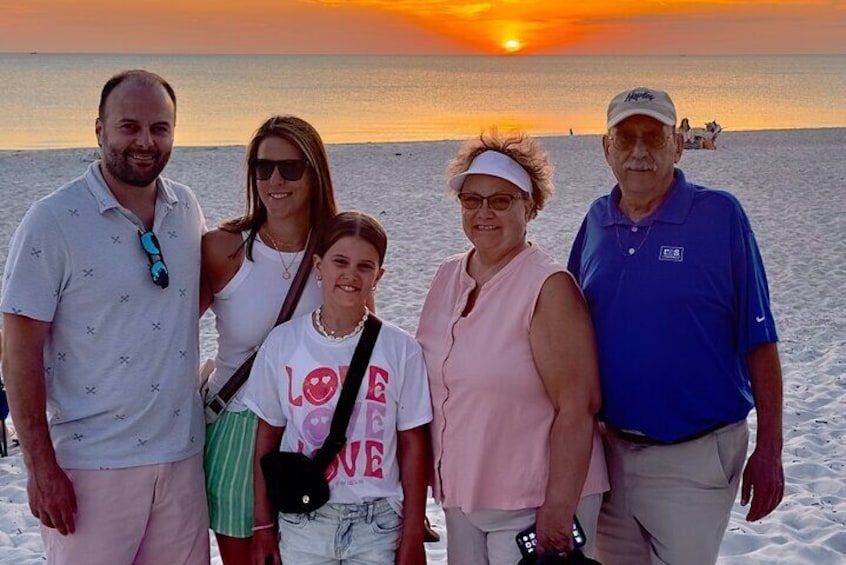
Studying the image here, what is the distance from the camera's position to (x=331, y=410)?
129 inches

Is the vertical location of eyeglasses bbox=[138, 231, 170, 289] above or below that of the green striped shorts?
above

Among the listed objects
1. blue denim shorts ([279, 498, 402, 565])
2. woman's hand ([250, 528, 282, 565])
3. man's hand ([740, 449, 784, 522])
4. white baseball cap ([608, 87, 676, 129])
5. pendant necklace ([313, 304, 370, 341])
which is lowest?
woman's hand ([250, 528, 282, 565])

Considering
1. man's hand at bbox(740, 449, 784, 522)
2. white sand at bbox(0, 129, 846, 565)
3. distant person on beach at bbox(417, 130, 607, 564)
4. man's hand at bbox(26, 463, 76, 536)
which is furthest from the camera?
white sand at bbox(0, 129, 846, 565)

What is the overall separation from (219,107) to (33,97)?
740 inches

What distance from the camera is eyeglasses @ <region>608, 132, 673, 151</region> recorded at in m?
3.39

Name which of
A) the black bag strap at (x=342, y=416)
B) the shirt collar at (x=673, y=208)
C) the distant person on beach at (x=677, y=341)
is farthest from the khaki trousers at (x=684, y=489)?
the black bag strap at (x=342, y=416)

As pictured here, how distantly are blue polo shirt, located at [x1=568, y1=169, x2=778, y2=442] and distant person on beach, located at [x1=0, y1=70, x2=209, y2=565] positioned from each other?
5.45 feet

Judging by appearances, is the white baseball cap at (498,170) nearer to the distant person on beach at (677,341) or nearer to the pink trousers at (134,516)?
the distant person on beach at (677,341)

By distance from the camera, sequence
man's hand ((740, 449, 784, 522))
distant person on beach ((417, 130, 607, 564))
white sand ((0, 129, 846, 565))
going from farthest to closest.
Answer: white sand ((0, 129, 846, 565)), man's hand ((740, 449, 784, 522)), distant person on beach ((417, 130, 607, 564))

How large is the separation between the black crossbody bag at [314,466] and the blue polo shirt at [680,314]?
959 millimetres

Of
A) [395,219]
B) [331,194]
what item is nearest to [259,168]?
[331,194]

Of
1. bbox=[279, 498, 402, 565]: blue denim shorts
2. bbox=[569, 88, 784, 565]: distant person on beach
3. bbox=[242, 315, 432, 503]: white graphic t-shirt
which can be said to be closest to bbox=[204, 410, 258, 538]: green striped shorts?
bbox=[242, 315, 432, 503]: white graphic t-shirt

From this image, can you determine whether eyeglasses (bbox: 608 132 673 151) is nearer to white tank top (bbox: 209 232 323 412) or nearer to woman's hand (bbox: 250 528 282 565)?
white tank top (bbox: 209 232 323 412)

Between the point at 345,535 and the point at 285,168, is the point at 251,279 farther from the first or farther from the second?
the point at 345,535
